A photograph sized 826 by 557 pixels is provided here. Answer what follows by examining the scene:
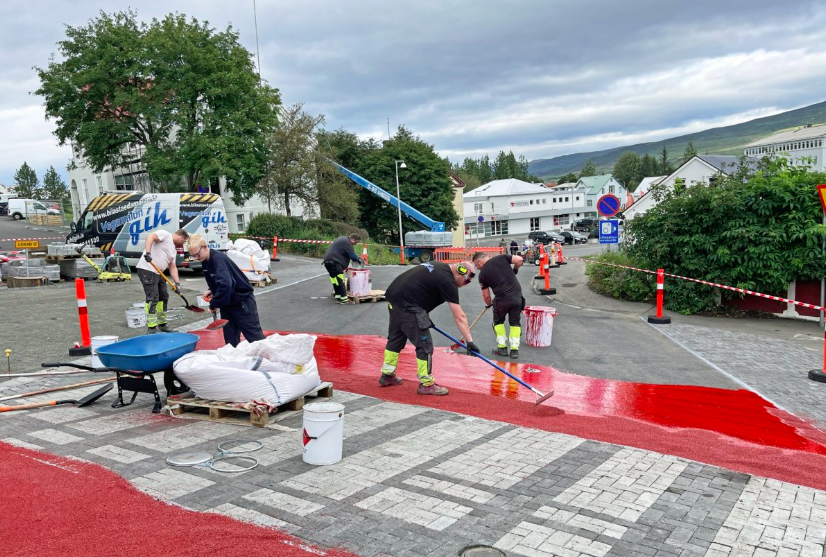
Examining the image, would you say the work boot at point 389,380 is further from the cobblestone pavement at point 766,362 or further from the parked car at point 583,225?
the parked car at point 583,225

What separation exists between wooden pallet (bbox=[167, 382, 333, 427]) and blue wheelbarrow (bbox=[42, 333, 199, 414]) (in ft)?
1.10

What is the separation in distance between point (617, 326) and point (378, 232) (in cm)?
3947

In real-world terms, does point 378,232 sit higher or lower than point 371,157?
lower

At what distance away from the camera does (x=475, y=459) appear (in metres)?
5.68

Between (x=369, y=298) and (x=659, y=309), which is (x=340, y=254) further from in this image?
(x=659, y=309)

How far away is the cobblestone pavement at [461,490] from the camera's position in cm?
423

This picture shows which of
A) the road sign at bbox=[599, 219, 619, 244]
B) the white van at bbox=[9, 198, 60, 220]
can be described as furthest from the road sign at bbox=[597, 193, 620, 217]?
the white van at bbox=[9, 198, 60, 220]

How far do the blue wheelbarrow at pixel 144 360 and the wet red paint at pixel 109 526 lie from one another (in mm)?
1764

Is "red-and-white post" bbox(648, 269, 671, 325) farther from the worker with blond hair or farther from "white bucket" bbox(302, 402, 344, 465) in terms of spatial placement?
"white bucket" bbox(302, 402, 344, 465)

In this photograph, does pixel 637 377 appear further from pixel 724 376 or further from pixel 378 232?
pixel 378 232

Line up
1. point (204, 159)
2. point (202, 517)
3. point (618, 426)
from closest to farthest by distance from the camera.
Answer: point (202, 517) < point (618, 426) < point (204, 159)

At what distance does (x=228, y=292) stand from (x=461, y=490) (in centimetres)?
393

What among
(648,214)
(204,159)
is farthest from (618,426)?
(204,159)

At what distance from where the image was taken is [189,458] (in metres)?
5.54
